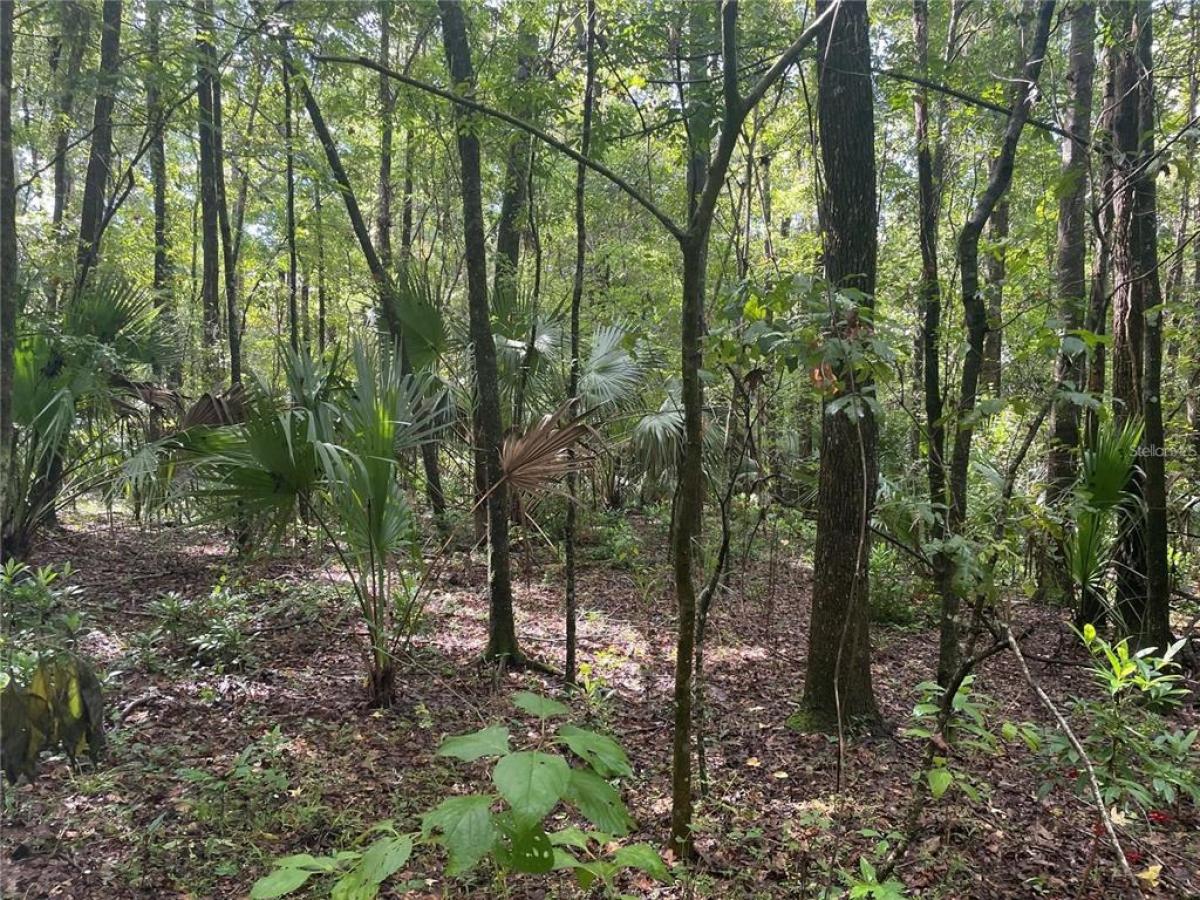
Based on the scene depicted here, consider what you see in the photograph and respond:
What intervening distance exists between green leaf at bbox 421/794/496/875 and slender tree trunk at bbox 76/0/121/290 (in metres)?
6.58

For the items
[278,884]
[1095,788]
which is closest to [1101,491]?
[1095,788]

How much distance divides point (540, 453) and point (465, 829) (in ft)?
9.72

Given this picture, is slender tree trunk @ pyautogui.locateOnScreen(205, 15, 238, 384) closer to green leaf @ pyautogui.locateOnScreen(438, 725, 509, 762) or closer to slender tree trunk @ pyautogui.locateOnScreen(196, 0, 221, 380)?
slender tree trunk @ pyautogui.locateOnScreen(196, 0, 221, 380)

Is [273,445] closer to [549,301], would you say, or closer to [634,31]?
[634,31]

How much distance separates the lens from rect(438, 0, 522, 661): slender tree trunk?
4.68 m

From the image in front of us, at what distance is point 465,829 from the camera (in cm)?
141

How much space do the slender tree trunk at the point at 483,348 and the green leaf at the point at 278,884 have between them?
3.11 m

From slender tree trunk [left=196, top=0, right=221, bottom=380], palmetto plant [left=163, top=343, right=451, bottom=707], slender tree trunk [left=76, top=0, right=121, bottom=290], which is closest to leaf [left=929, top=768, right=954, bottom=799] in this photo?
palmetto plant [left=163, top=343, right=451, bottom=707]

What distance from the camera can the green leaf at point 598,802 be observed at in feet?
4.95

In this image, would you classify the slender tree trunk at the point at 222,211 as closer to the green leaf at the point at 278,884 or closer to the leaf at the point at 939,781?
the green leaf at the point at 278,884

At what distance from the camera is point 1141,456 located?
4.81 m

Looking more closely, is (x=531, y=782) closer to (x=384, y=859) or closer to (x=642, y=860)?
(x=384, y=859)

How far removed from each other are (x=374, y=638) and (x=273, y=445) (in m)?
1.27

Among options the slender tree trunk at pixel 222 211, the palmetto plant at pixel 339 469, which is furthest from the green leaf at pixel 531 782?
the slender tree trunk at pixel 222 211
